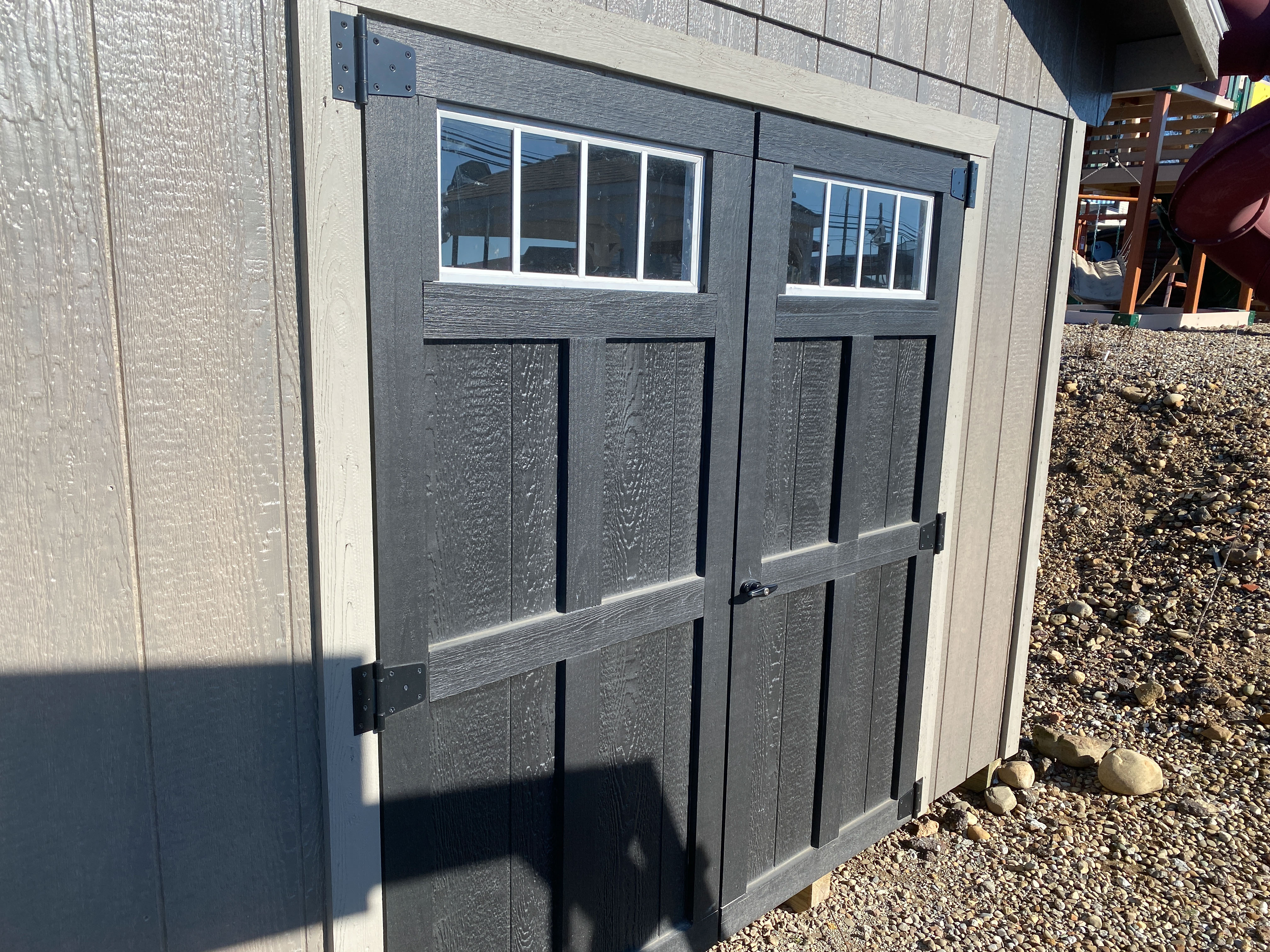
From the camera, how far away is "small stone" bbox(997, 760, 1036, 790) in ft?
12.4

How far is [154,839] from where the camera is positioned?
1474mm

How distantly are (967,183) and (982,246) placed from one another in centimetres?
25

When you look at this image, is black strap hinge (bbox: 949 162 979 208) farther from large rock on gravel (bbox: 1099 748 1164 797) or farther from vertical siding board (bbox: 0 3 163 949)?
large rock on gravel (bbox: 1099 748 1164 797)

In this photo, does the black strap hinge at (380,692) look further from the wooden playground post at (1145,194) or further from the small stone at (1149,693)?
the wooden playground post at (1145,194)

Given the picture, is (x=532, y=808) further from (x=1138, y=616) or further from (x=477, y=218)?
(x=1138, y=616)

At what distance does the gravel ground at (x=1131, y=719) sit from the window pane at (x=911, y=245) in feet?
6.84

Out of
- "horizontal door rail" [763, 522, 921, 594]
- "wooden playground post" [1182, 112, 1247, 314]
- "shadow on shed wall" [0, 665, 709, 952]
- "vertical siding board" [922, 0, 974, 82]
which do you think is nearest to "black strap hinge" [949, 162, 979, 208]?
"vertical siding board" [922, 0, 974, 82]

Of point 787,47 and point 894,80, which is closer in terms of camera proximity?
point 787,47

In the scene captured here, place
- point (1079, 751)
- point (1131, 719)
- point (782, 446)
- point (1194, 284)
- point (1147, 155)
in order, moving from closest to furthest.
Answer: point (782, 446) < point (1079, 751) < point (1131, 719) < point (1147, 155) < point (1194, 284)

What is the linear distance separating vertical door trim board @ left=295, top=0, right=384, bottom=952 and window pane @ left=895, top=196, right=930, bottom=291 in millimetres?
1688

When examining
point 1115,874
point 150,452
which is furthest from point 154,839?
point 1115,874

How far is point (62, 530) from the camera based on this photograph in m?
1.31

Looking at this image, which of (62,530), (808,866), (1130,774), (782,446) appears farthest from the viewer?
(1130,774)

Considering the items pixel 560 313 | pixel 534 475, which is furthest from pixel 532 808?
pixel 560 313
